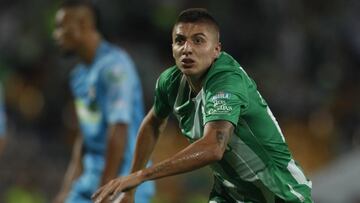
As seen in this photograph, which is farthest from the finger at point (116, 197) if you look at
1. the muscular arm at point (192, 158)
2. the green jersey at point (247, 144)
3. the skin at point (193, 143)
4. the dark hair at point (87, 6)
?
the dark hair at point (87, 6)

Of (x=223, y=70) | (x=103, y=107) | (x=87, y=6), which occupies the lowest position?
(x=223, y=70)

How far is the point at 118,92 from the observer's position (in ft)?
21.8

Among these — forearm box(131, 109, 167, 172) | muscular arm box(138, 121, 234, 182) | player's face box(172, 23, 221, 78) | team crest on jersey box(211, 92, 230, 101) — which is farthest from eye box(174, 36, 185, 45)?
forearm box(131, 109, 167, 172)

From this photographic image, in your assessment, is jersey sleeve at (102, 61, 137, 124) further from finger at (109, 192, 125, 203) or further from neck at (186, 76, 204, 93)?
finger at (109, 192, 125, 203)

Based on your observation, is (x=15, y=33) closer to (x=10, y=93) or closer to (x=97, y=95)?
(x=10, y=93)

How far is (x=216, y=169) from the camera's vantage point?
17.1 feet

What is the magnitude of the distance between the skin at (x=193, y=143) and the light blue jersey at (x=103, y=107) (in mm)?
1054

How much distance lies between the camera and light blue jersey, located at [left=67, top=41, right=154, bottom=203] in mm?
6664

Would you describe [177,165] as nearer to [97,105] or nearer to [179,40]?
[179,40]

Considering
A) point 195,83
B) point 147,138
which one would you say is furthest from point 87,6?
point 195,83

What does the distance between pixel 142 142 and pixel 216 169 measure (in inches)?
21.8

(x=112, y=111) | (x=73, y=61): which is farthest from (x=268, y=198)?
(x=73, y=61)

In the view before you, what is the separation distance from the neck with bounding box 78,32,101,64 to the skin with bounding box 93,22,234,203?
4.99ft

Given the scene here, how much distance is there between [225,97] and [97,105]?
2.25 meters
